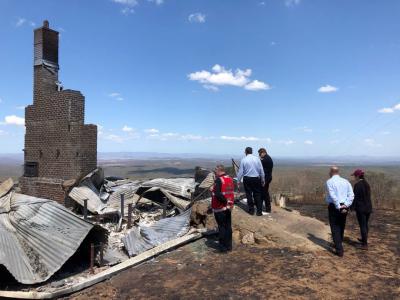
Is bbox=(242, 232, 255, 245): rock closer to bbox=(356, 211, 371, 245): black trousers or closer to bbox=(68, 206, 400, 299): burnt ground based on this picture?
bbox=(68, 206, 400, 299): burnt ground

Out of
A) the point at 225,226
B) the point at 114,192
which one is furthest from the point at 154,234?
the point at 114,192

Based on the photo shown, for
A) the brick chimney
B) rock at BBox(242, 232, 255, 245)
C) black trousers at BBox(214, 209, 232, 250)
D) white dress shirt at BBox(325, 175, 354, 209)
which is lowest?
rock at BBox(242, 232, 255, 245)

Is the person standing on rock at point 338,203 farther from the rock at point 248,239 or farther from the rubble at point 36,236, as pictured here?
the rubble at point 36,236

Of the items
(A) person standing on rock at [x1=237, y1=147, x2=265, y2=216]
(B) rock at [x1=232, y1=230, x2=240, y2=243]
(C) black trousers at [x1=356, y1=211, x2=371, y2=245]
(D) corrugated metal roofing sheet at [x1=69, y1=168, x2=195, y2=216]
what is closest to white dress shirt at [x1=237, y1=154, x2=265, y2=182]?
(A) person standing on rock at [x1=237, y1=147, x2=265, y2=216]

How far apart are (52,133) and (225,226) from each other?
27.8ft

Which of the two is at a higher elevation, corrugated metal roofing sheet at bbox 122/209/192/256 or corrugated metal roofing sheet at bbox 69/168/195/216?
corrugated metal roofing sheet at bbox 69/168/195/216

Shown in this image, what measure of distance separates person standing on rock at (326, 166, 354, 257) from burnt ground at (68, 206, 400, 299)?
1.31 ft

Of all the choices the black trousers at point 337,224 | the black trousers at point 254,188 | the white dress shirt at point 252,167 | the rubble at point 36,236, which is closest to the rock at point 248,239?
the black trousers at point 254,188

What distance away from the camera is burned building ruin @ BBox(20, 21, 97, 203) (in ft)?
42.4

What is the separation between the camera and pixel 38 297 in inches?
232

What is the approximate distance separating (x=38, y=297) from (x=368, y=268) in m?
5.66

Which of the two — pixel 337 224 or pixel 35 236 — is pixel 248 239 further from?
pixel 35 236

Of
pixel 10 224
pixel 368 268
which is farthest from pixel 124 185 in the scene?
pixel 368 268

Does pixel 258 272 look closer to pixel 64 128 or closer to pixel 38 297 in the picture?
pixel 38 297
